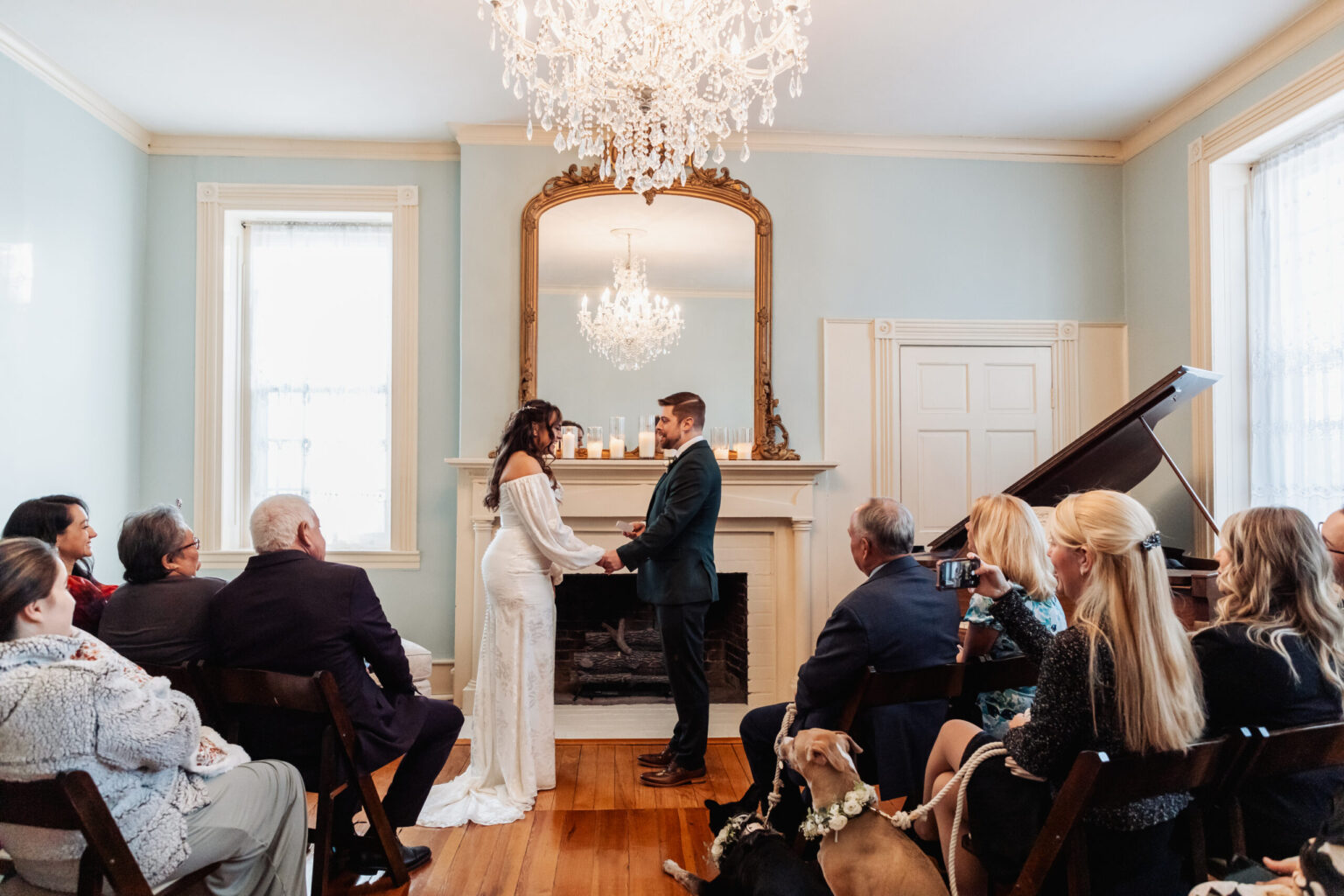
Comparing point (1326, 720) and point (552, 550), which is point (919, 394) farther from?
point (1326, 720)

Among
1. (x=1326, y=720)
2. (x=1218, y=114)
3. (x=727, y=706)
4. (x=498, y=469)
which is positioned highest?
(x=1218, y=114)

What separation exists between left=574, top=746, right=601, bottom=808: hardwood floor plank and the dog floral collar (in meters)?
1.59

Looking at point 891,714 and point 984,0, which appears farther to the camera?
point 984,0

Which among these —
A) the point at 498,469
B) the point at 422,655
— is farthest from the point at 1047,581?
the point at 422,655

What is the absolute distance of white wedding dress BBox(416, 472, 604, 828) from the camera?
3.26m

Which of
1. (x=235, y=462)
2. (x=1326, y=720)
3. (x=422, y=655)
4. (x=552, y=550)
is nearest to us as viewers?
(x=1326, y=720)

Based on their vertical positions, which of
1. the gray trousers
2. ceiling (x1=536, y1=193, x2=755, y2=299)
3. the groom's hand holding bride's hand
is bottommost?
the gray trousers

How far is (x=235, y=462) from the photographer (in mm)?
4824

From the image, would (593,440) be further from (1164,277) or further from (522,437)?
(1164,277)

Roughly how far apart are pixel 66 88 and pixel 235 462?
1.96 meters

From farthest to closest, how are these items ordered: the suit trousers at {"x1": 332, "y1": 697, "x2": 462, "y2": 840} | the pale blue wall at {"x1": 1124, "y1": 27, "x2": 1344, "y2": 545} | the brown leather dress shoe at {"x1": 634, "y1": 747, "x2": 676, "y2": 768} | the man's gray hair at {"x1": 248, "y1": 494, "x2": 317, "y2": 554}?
the pale blue wall at {"x1": 1124, "y1": 27, "x2": 1344, "y2": 545}, the brown leather dress shoe at {"x1": 634, "y1": 747, "x2": 676, "y2": 768}, the suit trousers at {"x1": 332, "y1": 697, "x2": 462, "y2": 840}, the man's gray hair at {"x1": 248, "y1": 494, "x2": 317, "y2": 554}

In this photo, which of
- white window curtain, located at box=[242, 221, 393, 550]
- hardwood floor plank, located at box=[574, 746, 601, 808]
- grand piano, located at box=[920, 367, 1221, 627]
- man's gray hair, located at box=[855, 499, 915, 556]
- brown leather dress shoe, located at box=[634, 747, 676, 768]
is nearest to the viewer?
man's gray hair, located at box=[855, 499, 915, 556]

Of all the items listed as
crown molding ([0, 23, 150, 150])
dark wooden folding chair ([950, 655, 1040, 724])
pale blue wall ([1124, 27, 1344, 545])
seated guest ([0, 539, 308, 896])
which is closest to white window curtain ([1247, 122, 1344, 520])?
pale blue wall ([1124, 27, 1344, 545])

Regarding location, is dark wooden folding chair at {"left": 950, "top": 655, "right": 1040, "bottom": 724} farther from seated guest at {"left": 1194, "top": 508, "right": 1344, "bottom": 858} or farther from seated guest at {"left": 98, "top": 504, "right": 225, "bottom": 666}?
seated guest at {"left": 98, "top": 504, "right": 225, "bottom": 666}
